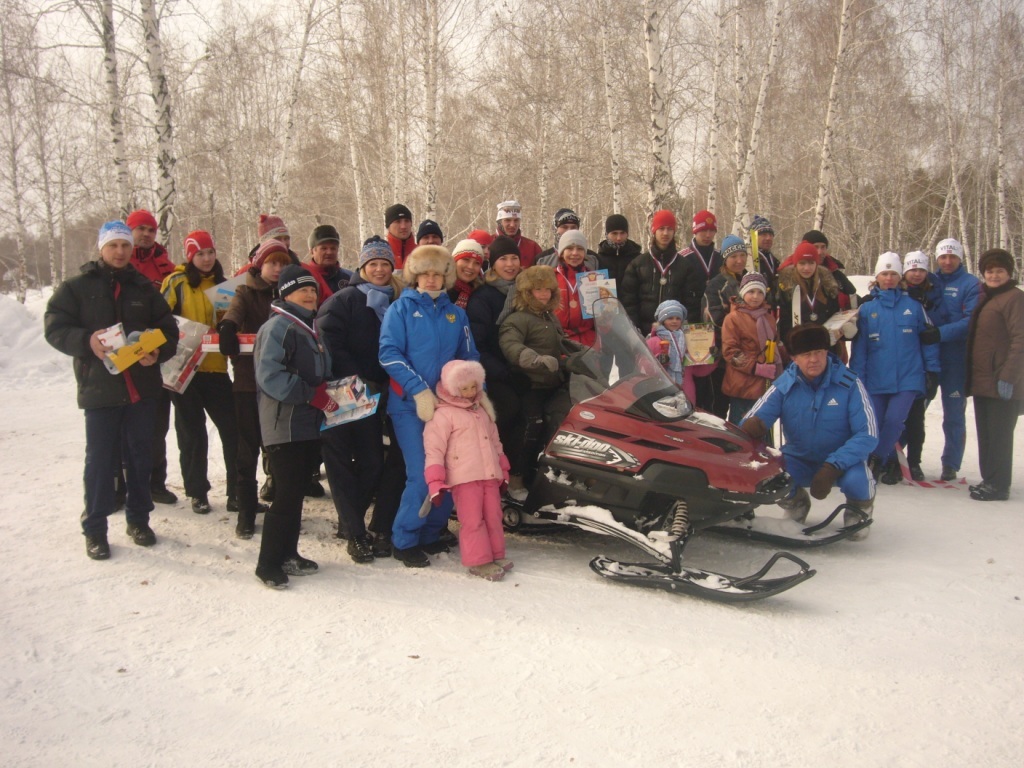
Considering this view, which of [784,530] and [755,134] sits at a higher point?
[755,134]

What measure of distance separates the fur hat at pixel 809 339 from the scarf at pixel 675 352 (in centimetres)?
121

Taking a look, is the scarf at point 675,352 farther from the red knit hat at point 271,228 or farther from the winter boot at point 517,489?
the red knit hat at point 271,228

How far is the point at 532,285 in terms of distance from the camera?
4801 millimetres

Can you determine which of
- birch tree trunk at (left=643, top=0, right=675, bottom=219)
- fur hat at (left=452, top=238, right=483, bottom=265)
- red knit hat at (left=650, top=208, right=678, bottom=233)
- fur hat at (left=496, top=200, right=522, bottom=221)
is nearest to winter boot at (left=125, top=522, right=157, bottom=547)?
fur hat at (left=452, top=238, right=483, bottom=265)

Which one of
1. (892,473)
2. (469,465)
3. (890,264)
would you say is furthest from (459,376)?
(892,473)

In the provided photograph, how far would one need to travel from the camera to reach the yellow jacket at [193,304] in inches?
206

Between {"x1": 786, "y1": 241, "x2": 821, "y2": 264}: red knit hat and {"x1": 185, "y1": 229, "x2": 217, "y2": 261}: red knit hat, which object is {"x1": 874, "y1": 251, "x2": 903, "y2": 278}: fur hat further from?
{"x1": 185, "y1": 229, "x2": 217, "y2": 261}: red knit hat

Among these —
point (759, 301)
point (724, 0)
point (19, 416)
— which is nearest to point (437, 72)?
point (724, 0)

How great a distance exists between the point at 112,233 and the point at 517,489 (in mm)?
2958

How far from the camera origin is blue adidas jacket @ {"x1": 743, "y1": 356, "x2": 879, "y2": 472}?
502 centimetres

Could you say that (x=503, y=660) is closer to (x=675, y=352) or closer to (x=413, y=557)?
(x=413, y=557)

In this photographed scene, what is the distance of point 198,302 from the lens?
5391mm

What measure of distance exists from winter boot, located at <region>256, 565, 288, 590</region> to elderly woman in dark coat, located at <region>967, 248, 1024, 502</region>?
211 inches

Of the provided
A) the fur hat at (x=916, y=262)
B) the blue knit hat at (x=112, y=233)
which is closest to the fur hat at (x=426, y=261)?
the blue knit hat at (x=112, y=233)
